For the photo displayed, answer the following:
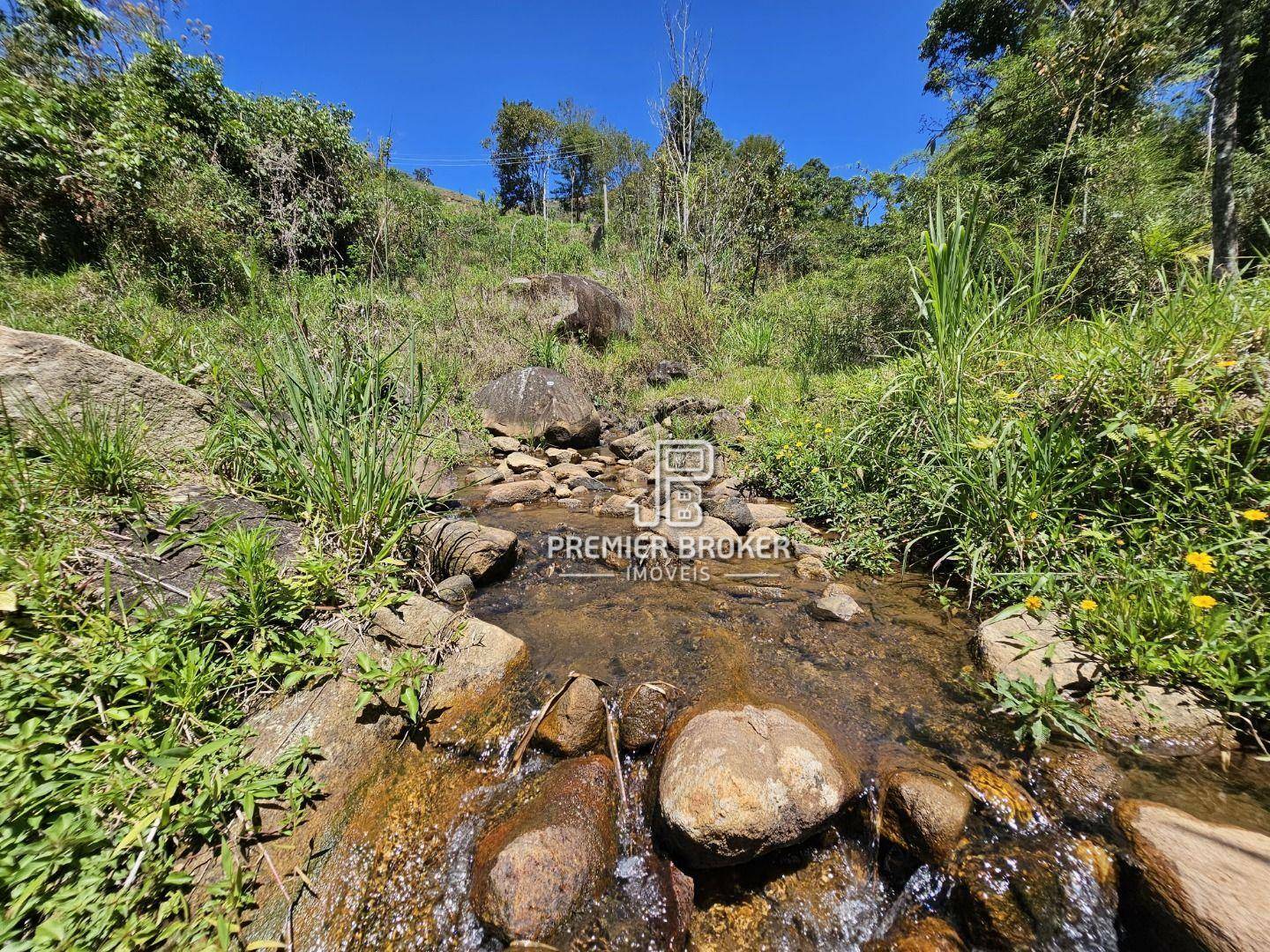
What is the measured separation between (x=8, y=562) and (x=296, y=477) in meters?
0.93

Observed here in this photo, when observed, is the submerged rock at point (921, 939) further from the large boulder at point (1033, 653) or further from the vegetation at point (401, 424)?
the large boulder at point (1033, 653)

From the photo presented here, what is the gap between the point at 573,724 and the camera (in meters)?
1.83

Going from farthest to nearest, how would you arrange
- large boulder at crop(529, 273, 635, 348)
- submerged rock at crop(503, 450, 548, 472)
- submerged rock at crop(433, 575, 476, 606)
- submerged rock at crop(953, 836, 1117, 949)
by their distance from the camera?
large boulder at crop(529, 273, 635, 348) → submerged rock at crop(503, 450, 548, 472) → submerged rock at crop(433, 575, 476, 606) → submerged rock at crop(953, 836, 1117, 949)

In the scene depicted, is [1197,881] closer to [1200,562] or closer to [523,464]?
[1200,562]

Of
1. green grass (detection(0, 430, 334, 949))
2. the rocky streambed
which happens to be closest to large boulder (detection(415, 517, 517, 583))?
the rocky streambed

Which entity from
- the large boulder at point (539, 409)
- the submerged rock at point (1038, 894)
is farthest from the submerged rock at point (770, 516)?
the large boulder at point (539, 409)

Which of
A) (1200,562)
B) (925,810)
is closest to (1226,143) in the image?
(1200,562)

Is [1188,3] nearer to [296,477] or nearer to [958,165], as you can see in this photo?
A: [958,165]

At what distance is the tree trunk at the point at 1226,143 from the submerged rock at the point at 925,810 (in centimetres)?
387

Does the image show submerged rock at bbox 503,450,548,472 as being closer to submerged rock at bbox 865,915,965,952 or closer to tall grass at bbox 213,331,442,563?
tall grass at bbox 213,331,442,563

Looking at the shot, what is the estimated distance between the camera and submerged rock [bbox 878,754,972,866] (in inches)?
55.3

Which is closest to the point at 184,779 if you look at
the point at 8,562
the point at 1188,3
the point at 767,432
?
the point at 8,562

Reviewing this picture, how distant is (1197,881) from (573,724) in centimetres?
177

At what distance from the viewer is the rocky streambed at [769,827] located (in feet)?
4.11
